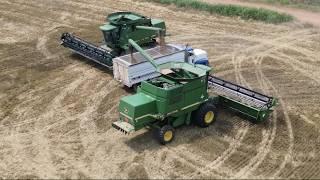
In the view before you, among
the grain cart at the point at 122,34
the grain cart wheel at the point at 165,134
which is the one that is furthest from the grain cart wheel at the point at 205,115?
the grain cart at the point at 122,34

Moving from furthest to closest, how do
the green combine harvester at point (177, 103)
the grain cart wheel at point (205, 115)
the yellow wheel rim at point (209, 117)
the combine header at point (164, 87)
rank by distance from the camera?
the yellow wheel rim at point (209, 117), the grain cart wheel at point (205, 115), the combine header at point (164, 87), the green combine harvester at point (177, 103)

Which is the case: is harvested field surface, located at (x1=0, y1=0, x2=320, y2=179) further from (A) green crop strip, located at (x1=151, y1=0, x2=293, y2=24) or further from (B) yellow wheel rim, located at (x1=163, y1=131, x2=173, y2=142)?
(A) green crop strip, located at (x1=151, y1=0, x2=293, y2=24)

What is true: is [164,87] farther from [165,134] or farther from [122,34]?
[122,34]

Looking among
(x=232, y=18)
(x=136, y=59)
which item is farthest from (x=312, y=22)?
(x=136, y=59)

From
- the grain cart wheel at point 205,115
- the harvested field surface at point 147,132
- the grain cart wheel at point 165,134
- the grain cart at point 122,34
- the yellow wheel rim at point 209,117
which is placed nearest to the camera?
the harvested field surface at point 147,132

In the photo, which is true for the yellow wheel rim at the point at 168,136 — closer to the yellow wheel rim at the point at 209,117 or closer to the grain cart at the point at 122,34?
the yellow wheel rim at the point at 209,117

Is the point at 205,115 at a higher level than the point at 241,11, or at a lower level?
lower

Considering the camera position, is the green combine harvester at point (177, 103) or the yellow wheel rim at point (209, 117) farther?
the yellow wheel rim at point (209, 117)

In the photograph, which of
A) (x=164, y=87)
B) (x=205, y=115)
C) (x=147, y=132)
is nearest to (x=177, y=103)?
(x=164, y=87)
